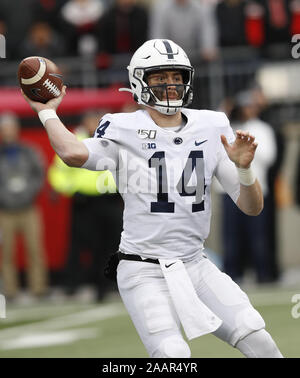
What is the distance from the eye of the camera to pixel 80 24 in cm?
1279

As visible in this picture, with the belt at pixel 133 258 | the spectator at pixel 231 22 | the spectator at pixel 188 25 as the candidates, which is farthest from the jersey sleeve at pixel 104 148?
the spectator at pixel 231 22

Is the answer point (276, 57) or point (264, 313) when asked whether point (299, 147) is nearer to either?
point (276, 57)

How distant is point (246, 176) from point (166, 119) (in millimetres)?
494

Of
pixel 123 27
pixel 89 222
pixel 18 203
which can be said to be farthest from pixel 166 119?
pixel 123 27

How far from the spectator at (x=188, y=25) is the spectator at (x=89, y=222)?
1.88 metres

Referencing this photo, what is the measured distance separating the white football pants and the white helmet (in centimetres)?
75

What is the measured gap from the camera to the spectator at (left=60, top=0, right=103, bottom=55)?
12766 millimetres

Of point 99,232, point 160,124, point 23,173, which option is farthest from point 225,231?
point 160,124

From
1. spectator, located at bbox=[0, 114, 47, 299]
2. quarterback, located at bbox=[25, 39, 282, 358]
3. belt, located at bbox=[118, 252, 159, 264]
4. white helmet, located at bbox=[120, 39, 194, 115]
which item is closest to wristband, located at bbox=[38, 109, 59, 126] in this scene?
quarterback, located at bbox=[25, 39, 282, 358]

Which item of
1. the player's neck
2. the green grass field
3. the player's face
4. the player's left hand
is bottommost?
the green grass field

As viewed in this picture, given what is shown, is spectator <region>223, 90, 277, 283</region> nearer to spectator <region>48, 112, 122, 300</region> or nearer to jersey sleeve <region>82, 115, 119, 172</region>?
spectator <region>48, 112, 122, 300</region>

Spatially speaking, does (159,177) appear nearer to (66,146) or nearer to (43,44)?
(66,146)

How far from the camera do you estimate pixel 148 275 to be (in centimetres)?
495

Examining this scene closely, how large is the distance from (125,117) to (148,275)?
0.75 meters
